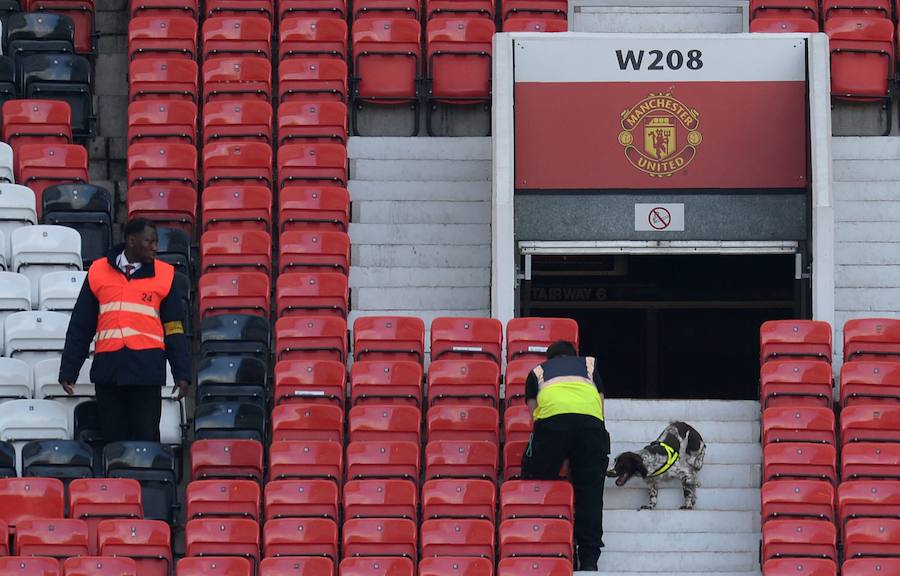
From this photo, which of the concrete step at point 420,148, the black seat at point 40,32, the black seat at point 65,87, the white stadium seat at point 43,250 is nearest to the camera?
the white stadium seat at point 43,250

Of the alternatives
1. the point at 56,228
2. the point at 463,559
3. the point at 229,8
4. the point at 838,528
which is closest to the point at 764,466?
the point at 838,528

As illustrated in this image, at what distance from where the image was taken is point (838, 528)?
12969 millimetres

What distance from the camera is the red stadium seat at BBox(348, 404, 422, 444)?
13797mm

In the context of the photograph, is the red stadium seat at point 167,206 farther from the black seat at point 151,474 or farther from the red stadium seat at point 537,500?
the red stadium seat at point 537,500

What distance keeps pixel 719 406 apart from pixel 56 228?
4139 mm

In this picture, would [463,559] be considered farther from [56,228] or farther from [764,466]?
[56,228]

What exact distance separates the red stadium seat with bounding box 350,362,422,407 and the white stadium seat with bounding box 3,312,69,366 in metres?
1.75

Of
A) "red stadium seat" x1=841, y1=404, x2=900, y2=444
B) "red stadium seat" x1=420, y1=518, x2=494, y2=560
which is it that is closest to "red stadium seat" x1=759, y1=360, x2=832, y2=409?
"red stadium seat" x1=841, y1=404, x2=900, y2=444

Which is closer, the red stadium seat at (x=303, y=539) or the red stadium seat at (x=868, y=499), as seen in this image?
the red stadium seat at (x=303, y=539)

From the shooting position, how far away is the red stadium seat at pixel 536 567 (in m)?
12.3

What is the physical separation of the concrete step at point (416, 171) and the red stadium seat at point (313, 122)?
24 cm

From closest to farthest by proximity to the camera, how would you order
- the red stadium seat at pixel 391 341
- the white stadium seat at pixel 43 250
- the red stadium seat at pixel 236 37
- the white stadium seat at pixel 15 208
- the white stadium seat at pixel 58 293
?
1. the red stadium seat at pixel 391 341
2. the white stadium seat at pixel 58 293
3. the white stadium seat at pixel 43 250
4. the white stadium seat at pixel 15 208
5. the red stadium seat at pixel 236 37

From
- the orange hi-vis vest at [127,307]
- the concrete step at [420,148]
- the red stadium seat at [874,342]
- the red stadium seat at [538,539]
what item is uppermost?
the concrete step at [420,148]

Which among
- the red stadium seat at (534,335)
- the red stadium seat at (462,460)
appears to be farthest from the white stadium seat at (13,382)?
the red stadium seat at (534,335)
